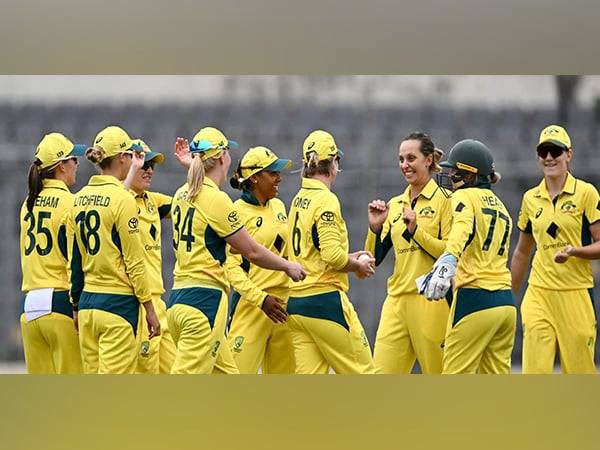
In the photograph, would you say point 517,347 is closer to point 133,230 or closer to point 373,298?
point 373,298

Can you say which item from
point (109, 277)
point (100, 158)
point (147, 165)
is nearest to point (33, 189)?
point (100, 158)

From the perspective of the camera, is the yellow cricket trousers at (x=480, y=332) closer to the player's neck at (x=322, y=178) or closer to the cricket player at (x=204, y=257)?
the player's neck at (x=322, y=178)

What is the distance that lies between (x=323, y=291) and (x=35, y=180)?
217 centimetres

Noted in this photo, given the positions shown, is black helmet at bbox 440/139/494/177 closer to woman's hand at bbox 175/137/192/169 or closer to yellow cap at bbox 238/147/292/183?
yellow cap at bbox 238/147/292/183

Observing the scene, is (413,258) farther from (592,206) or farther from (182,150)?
(182,150)

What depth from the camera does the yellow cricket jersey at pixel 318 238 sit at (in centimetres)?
770

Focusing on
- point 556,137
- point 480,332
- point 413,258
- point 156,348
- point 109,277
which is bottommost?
point 156,348

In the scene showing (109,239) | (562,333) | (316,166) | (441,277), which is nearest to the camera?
(441,277)

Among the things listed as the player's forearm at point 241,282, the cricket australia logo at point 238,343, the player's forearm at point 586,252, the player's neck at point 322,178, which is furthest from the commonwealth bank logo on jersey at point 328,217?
the player's forearm at point 586,252

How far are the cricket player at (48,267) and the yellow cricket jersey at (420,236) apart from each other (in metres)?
2.23

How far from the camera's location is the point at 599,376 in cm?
676

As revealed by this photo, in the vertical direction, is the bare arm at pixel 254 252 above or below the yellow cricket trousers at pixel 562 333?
above

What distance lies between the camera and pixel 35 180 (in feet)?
27.0

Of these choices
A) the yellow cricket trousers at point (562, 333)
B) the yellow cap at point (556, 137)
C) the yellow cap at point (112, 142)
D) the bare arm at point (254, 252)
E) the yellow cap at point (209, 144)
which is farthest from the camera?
the yellow cap at point (556, 137)
